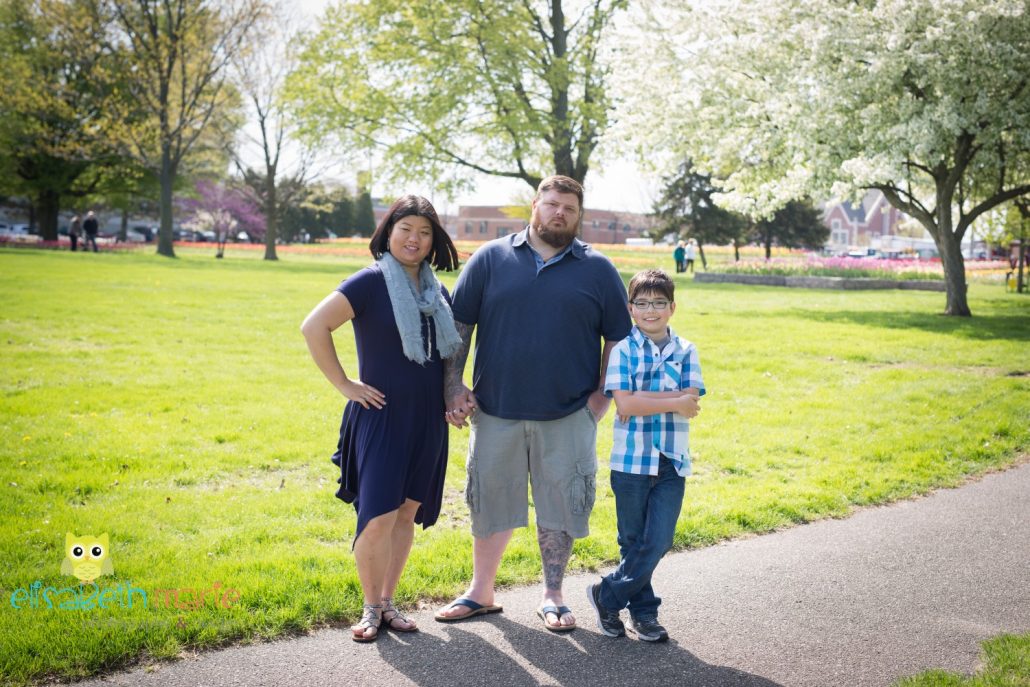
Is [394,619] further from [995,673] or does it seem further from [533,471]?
[995,673]

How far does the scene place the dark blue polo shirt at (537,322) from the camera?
3.82 meters

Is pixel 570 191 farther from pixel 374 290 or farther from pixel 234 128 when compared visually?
pixel 234 128

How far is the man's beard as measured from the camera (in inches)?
151

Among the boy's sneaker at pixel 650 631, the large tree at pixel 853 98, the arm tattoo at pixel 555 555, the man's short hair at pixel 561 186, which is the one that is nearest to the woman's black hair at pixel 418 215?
the man's short hair at pixel 561 186

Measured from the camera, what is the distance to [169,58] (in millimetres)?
34062

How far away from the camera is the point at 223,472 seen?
643 cm

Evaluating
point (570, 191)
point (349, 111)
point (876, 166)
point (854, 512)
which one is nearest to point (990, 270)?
point (876, 166)

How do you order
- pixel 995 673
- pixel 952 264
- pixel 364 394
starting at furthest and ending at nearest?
1. pixel 952 264
2. pixel 364 394
3. pixel 995 673

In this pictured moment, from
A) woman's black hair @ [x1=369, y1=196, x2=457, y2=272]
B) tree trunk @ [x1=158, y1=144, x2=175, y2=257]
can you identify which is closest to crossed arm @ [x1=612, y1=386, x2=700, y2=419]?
woman's black hair @ [x1=369, y1=196, x2=457, y2=272]

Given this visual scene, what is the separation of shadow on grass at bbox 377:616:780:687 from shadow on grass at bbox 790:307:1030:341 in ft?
42.1

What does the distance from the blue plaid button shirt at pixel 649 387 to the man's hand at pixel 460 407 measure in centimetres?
63

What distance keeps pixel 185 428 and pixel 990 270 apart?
3998 centimetres

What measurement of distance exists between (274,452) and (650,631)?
164 inches

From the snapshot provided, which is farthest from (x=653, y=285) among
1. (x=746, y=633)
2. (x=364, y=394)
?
(x=746, y=633)
